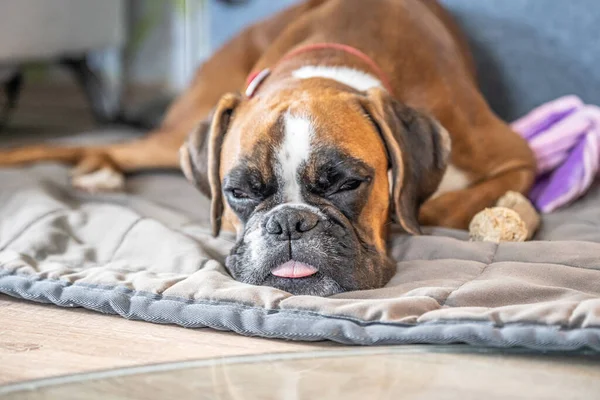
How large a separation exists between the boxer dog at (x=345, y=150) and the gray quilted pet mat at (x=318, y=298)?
87 mm

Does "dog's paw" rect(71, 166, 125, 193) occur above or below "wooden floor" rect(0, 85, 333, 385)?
above

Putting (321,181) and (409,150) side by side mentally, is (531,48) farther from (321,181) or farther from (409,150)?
(321,181)

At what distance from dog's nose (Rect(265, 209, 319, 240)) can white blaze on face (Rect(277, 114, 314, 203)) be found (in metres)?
0.09

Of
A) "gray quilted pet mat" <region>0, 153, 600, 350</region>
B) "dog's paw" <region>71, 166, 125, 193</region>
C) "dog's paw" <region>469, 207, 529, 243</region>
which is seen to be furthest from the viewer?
"dog's paw" <region>71, 166, 125, 193</region>

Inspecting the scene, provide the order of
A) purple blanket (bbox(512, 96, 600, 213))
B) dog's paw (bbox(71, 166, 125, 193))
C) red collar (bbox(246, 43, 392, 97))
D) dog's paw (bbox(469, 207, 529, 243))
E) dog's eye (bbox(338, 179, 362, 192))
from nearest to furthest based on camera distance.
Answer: dog's eye (bbox(338, 179, 362, 192)), dog's paw (bbox(469, 207, 529, 243)), red collar (bbox(246, 43, 392, 97)), purple blanket (bbox(512, 96, 600, 213)), dog's paw (bbox(71, 166, 125, 193))

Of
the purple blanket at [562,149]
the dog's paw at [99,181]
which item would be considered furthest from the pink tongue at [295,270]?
the dog's paw at [99,181]

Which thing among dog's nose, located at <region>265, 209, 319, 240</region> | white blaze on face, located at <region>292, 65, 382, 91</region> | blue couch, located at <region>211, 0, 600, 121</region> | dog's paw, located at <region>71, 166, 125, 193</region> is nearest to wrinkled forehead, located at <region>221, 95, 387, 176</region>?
dog's nose, located at <region>265, 209, 319, 240</region>

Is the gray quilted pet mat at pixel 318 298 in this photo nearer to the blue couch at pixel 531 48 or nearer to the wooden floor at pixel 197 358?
the wooden floor at pixel 197 358

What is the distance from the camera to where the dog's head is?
180 centimetres

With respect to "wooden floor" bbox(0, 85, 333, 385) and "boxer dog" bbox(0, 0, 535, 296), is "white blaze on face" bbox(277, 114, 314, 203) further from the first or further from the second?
"wooden floor" bbox(0, 85, 333, 385)

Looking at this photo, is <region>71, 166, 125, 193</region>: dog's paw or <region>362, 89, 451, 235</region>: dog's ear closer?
<region>362, 89, 451, 235</region>: dog's ear

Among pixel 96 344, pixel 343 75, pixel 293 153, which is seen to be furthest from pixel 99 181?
pixel 96 344

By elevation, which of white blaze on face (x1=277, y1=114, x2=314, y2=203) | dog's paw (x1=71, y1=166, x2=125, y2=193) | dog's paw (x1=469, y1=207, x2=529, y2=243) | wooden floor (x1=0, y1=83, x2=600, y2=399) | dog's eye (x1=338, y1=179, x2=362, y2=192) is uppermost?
dog's paw (x1=71, y1=166, x2=125, y2=193)

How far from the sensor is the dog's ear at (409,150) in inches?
78.4
